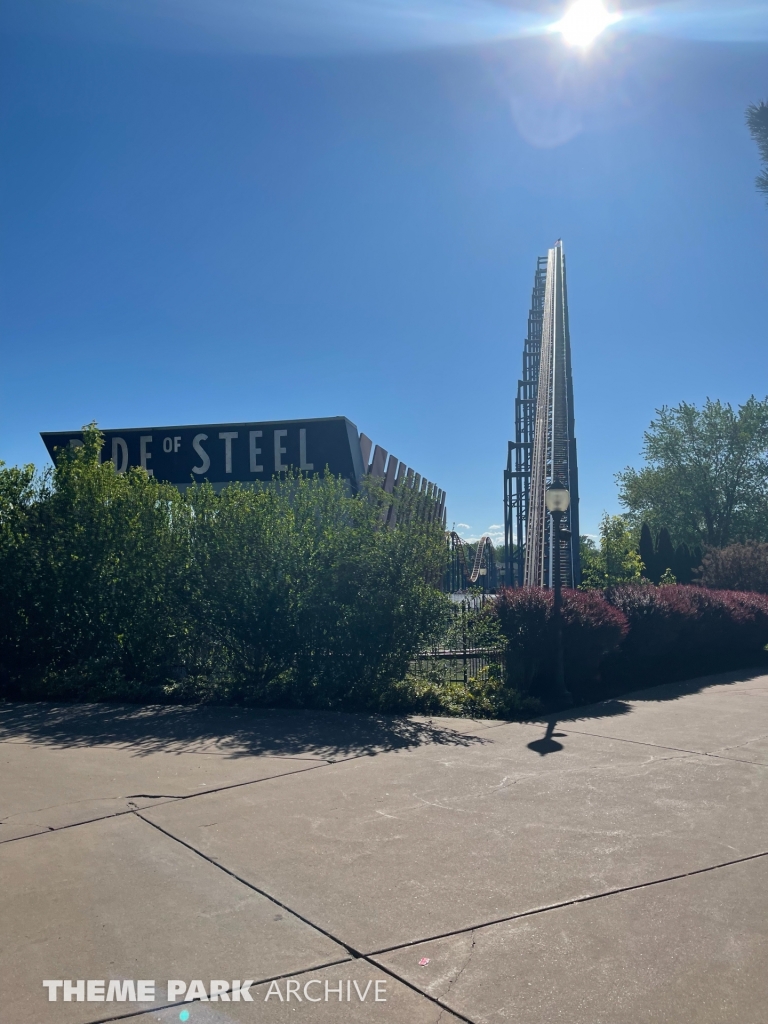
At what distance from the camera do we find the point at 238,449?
2098 cm

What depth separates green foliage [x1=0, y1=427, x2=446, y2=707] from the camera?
10.8 metres

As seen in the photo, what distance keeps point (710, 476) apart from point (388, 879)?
44.1 metres

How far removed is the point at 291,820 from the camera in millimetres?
5789

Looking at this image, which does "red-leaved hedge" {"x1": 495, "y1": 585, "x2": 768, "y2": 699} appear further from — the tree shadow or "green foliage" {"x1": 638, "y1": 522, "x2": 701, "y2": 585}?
"green foliage" {"x1": 638, "y1": 522, "x2": 701, "y2": 585}

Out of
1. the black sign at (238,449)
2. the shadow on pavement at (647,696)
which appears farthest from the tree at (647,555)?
the shadow on pavement at (647,696)

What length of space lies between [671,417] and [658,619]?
3568 cm

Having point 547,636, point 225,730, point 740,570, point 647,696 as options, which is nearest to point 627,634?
point 647,696

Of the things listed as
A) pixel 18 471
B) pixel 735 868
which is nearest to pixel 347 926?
pixel 735 868

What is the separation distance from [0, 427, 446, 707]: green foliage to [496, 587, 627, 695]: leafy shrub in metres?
1.32

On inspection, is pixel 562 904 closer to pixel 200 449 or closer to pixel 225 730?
pixel 225 730

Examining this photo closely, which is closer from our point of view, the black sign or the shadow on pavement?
the shadow on pavement

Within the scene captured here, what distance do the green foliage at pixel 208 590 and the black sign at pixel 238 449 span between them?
22.6 ft

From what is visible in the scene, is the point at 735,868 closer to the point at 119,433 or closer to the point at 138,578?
the point at 138,578

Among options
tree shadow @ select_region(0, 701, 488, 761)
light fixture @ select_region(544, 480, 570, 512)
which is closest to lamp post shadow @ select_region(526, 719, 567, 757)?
tree shadow @ select_region(0, 701, 488, 761)
